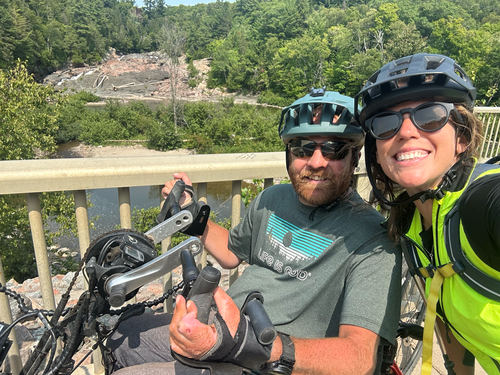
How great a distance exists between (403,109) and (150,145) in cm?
4074

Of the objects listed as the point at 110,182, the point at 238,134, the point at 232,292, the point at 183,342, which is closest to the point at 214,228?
the point at 232,292

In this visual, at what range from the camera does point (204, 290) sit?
952mm

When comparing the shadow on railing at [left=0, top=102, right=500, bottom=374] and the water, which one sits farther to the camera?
the water

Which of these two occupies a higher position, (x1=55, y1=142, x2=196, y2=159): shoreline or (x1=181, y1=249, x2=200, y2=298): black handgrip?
(x1=181, y1=249, x2=200, y2=298): black handgrip

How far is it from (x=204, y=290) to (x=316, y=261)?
35.1 inches

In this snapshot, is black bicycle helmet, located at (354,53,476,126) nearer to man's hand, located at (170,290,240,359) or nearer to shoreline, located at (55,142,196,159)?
man's hand, located at (170,290,240,359)

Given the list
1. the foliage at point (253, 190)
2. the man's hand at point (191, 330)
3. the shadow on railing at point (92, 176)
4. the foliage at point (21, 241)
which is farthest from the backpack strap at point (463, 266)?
the foliage at point (21, 241)

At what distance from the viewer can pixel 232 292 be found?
1.97 m

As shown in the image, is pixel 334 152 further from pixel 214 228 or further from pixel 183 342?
pixel 183 342

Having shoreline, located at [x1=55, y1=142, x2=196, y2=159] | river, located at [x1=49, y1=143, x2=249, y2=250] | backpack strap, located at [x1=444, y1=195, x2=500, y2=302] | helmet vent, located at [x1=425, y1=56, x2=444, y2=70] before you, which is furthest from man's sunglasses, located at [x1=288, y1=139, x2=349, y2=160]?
shoreline, located at [x1=55, y1=142, x2=196, y2=159]

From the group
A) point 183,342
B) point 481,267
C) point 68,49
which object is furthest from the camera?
point 68,49

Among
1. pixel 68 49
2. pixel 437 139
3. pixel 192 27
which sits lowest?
pixel 437 139

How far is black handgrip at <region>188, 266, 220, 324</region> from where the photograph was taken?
37.2 inches

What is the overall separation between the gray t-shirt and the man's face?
0.25ft
